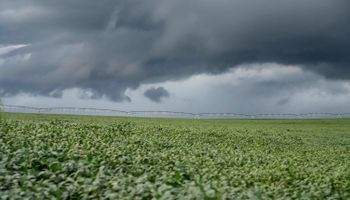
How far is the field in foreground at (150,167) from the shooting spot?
538 inches

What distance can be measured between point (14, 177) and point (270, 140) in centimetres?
3090

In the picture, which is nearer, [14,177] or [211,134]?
[14,177]

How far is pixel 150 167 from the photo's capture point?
20.7m

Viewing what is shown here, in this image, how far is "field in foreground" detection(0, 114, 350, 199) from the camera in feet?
44.9

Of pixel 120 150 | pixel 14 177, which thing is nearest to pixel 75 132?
pixel 120 150

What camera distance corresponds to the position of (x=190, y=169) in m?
21.3

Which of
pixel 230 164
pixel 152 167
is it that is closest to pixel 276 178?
pixel 230 164

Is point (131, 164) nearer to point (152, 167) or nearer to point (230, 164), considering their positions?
point (152, 167)

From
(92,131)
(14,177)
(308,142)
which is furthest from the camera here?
(308,142)

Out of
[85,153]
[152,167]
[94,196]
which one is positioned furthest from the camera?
[85,153]

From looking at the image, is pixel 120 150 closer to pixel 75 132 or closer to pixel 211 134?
pixel 75 132

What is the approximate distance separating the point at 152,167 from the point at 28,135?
25.7 feet

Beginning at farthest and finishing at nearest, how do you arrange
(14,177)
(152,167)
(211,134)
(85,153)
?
(211,134), (85,153), (152,167), (14,177)

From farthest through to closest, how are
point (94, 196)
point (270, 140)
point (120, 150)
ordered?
point (270, 140)
point (120, 150)
point (94, 196)
